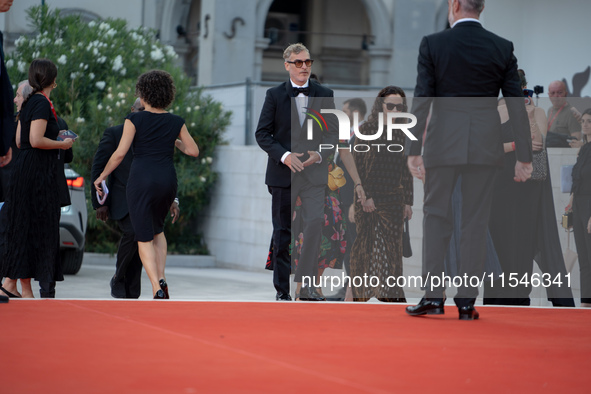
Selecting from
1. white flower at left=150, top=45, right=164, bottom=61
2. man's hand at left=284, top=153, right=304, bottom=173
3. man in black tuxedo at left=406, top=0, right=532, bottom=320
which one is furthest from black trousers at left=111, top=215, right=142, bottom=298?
white flower at left=150, top=45, right=164, bottom=61

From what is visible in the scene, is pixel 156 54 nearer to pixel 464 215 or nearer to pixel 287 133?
pixel 287 133

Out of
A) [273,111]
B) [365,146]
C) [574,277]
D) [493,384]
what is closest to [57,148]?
[273,111]

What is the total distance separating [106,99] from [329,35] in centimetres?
1406

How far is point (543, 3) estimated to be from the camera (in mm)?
14383

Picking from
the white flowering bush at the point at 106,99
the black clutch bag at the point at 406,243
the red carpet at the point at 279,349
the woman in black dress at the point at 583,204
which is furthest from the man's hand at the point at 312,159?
the white flowering bush at the point at 106,99

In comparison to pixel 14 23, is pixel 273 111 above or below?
below

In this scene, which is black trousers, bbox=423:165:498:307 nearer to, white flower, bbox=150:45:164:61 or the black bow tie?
the black bow tie

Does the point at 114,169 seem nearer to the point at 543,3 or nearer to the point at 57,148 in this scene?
the point at 57,148

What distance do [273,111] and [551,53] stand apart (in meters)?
7.58

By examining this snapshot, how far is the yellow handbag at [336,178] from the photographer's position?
23.6ft

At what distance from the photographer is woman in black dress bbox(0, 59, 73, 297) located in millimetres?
7426

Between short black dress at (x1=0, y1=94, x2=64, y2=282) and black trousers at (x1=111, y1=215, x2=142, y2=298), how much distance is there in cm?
58

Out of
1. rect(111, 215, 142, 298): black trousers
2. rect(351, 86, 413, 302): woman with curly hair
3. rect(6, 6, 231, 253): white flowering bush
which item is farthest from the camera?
rect(6, 6, 231, 253): white flowering bush

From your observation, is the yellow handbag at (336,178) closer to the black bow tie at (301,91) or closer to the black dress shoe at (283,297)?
the black bow tie at (301,91)
